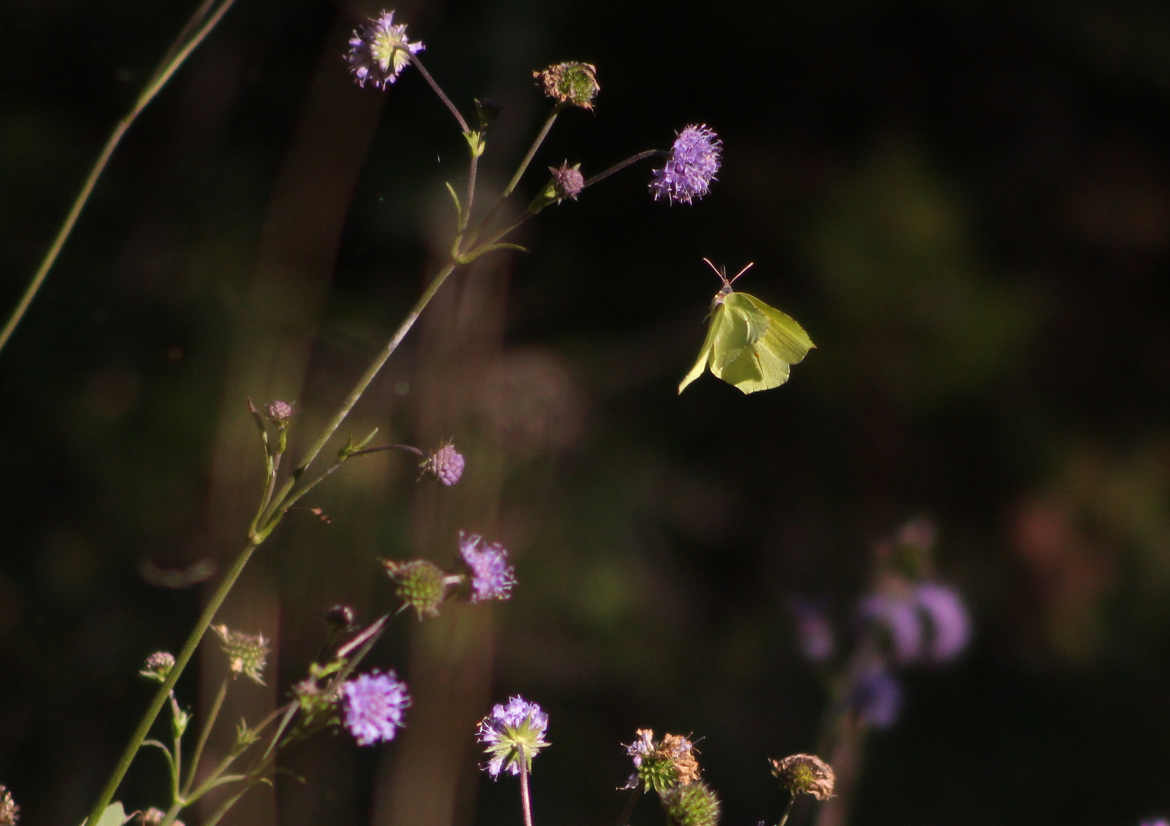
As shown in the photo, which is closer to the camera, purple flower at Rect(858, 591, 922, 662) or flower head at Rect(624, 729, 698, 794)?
flower head at Rect(624, 729, 698, 794)

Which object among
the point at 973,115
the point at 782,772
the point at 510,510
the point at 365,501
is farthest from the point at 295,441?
the point at 782,772

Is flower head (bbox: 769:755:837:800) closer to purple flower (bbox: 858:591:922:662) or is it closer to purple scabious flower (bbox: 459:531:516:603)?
purple scabious flower (bbox: 459:531:516:603)

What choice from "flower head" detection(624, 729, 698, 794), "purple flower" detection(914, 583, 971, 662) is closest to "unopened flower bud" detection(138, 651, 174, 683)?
"flower head" detection(624, 729, 698, 794)

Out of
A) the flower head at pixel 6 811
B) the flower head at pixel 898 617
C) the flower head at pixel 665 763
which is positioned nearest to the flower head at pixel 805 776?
the flower head at pixel 665 763

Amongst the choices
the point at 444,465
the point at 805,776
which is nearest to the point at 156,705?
the point at 444,465

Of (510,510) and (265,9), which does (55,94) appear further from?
(510,510)

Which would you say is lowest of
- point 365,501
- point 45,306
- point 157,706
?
point 157,706
